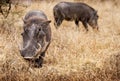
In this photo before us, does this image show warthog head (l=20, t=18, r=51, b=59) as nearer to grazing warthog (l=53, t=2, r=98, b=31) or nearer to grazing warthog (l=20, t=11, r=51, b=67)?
grazing warthog (l=20, t=11, r=51, b=67)

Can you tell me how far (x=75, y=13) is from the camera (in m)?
13.2

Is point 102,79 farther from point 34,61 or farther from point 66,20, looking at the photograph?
point 66,20

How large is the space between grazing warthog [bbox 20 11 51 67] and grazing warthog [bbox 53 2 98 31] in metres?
4.76

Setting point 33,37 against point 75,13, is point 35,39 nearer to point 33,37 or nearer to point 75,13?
point 33,37

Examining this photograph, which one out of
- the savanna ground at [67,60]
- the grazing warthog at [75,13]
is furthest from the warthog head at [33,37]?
the grazing warthog at [75,13]

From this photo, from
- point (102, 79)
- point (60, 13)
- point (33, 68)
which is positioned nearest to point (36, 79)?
point (33, 68)

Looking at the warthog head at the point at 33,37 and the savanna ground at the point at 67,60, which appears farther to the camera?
the savanna ground at the point at 67,60

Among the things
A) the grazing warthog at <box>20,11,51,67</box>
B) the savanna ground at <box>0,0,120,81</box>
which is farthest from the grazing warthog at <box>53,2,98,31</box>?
the grazing warthog at <box>20,11,51,67</box>

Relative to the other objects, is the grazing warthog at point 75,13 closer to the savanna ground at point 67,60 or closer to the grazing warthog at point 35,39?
the savanna ground at point 67,60

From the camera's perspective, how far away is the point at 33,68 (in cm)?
745

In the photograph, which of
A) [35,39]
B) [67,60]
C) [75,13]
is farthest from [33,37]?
[75,13]

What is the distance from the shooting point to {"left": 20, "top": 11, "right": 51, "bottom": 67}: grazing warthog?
23.2 ft

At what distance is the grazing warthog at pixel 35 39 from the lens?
7.09 m

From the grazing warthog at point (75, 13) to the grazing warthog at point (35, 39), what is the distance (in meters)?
4.76
